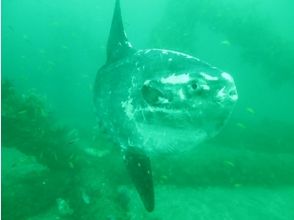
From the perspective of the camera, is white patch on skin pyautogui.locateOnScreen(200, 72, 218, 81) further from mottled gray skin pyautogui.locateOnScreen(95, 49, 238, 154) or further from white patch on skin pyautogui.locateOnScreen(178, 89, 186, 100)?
white patch on skin pyautogui.locateOnScreen(178, 89, 186, 100)

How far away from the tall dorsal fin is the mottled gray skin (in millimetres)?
541

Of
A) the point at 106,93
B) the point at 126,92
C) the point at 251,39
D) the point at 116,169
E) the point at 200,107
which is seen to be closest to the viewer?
the point at 200,107

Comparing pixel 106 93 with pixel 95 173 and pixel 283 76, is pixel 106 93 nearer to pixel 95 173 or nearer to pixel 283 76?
pixel 95 173

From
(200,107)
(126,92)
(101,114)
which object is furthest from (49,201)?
(200,107)

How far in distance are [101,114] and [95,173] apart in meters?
7.78

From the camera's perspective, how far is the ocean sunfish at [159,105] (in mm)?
2113

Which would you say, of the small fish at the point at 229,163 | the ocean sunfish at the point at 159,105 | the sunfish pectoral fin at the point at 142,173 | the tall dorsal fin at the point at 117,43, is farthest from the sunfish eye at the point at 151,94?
the small fish at the point at 229,163

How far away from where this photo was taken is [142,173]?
2.87 m

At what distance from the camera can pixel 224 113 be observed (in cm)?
212

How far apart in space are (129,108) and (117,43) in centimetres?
136

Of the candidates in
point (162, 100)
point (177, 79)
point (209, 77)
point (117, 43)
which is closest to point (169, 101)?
point (162, 100)

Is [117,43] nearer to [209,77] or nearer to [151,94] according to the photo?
[151,94]

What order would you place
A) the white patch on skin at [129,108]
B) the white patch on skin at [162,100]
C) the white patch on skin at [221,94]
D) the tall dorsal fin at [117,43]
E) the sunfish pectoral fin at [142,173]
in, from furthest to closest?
the tall dorsal fin at [117,43] → the sunfish pectoral fin at [142,173] → the white patch on skin at [129,108] → the white patch on skin at [162,100] → the white patch on skin at [221,94]

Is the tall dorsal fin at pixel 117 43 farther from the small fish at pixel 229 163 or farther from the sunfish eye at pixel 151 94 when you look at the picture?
the small fish at pixel 229 163
